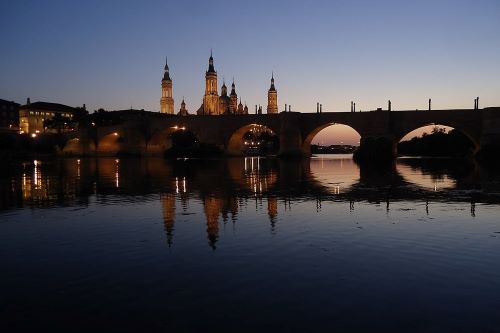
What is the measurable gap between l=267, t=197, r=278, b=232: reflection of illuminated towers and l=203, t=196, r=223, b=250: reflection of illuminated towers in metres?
1.49

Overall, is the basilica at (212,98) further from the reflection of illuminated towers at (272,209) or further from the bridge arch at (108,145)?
the reflection of illuminated towers at (272,209)

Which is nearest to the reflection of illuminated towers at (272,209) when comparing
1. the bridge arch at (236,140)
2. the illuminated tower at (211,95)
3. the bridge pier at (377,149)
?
the bridge pier at (377,149)

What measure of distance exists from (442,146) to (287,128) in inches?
1375

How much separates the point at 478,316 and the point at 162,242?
21.6 feet

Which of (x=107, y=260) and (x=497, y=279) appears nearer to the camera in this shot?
(x=497, y=279)

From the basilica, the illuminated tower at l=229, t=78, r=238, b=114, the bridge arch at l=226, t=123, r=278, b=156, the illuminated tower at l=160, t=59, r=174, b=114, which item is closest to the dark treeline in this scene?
the bridge arch at l=226, t=123, r=278, b=156

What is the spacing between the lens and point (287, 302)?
689 cm

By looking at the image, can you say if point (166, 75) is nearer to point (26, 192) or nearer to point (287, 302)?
point (26, 192)

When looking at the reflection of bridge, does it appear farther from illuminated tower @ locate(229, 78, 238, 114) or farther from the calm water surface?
illuminated tower @ locate(229, 78, 238, 114)

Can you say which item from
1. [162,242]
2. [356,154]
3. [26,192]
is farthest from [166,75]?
[162,242]

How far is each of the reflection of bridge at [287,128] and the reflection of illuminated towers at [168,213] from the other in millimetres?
49649

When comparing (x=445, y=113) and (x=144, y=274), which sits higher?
(x=445, y=113)

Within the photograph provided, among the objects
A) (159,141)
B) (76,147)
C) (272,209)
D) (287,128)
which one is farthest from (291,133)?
(272,209)

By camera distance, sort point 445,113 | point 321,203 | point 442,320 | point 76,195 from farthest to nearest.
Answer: point 445,113 → point 76,195 → point 321,203 → point 442,320
